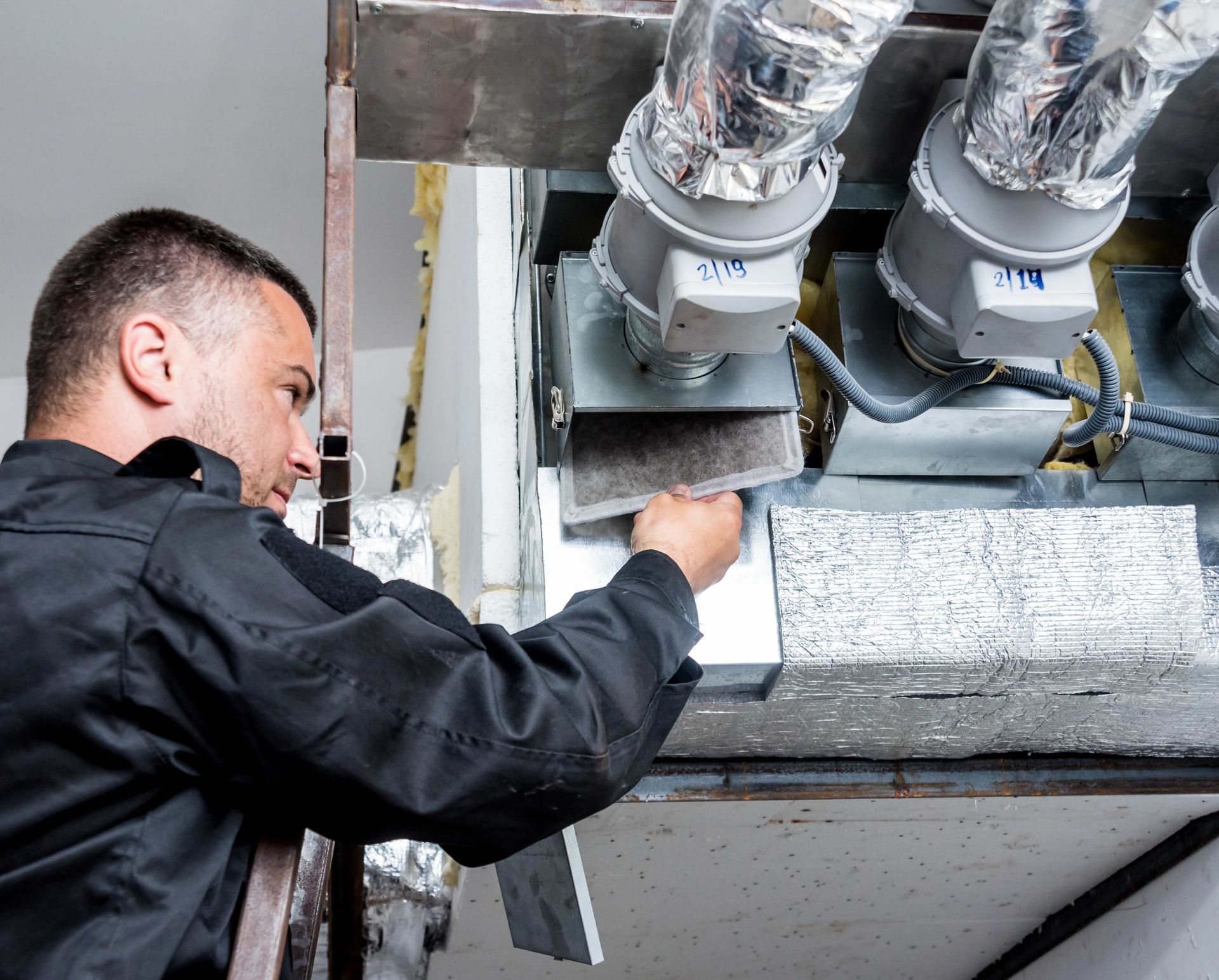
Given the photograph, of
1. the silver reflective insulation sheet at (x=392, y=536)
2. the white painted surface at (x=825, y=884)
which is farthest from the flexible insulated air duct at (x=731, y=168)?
the silver reflective insulation sheet at (x=392, y=536)

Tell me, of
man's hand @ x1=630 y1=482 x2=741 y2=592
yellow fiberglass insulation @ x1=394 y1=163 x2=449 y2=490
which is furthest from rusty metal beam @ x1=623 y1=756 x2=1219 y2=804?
yellow fiberglass insulation @ x1=394 y1=163 x2=449 y2=490

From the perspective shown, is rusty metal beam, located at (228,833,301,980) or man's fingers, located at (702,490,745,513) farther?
man's fingers, located at (702,490,745,513)

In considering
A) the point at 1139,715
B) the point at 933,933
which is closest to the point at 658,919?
the point at 933,933

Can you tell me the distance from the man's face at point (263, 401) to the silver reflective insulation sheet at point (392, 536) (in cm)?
76

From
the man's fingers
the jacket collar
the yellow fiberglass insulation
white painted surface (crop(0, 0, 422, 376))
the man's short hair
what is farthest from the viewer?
the yellow fiberglass insulation

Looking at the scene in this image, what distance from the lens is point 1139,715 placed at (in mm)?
1366

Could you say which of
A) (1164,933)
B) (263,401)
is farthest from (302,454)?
(1164,933)

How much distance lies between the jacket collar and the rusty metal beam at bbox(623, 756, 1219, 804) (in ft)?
2.66

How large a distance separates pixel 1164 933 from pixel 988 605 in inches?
30.8

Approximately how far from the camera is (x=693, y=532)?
110 cm

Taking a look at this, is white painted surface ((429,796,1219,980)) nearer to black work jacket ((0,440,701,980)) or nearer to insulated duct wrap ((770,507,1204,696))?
insulated duct wrap ((770,507,1204,696))

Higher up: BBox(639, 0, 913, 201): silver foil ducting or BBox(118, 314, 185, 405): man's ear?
BBox(639, 0, 913, 201): silver foil ducting

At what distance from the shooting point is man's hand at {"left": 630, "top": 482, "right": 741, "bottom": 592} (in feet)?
3.56

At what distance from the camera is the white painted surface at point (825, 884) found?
1546mm
